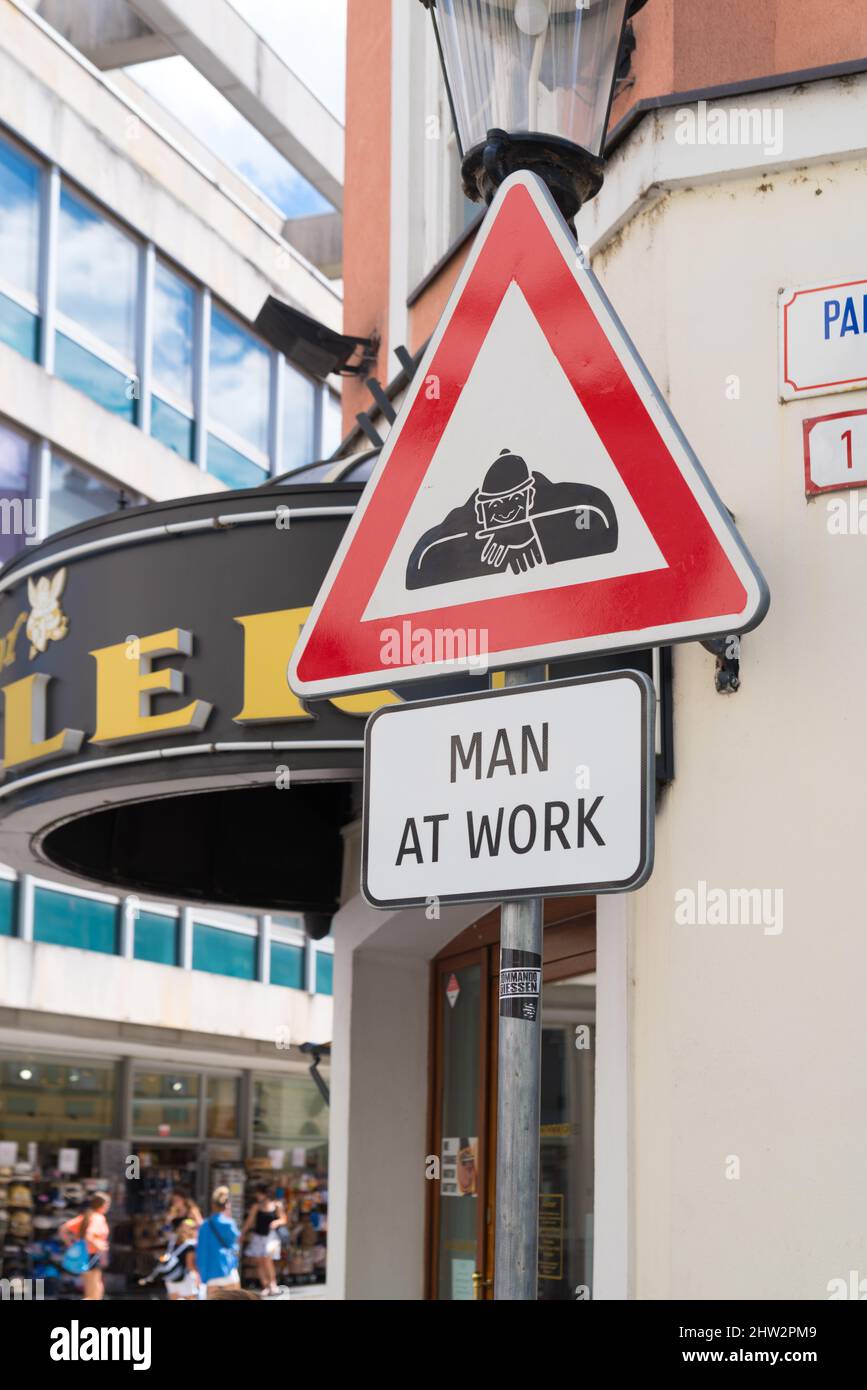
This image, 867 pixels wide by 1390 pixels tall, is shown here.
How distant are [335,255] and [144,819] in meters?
21.2

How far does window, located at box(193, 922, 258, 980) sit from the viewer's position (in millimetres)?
23219

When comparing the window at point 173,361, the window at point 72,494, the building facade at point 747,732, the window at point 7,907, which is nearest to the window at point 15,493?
the window at point 72,494

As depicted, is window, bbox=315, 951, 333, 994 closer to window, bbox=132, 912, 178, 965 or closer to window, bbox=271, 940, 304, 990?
window, bbox=271, 940, 304, 990

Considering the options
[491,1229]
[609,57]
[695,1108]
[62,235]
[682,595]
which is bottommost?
[491,1229]

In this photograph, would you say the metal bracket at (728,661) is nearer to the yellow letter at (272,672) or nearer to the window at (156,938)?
the yellow letter at (272,672)

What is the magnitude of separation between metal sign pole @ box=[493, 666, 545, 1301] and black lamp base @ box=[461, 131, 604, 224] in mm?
1303

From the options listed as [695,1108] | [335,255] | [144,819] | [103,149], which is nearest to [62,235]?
[103,149]

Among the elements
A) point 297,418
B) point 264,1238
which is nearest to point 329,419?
point 297,418

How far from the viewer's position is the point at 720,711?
4418mm

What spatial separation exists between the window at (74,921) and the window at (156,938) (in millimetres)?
483

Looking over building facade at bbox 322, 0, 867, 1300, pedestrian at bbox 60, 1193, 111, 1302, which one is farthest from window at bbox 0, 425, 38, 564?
building facade at bbox 322, 0, 867, 1300

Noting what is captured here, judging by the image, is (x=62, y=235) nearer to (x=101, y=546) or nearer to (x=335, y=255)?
(x=335, y=255)

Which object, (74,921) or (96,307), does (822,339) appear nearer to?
(74,921)

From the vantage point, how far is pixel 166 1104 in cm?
2502
